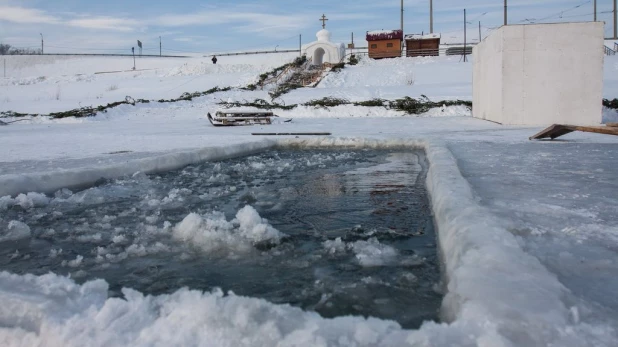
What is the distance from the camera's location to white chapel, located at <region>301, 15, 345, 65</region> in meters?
37.1

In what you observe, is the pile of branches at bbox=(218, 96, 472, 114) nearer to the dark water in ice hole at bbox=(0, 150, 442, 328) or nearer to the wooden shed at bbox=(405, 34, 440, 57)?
the dark water in ice hole at bbox=(0, 150, 442, 328)

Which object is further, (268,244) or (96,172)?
(96,172)

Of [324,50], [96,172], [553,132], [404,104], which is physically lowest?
[96,172]

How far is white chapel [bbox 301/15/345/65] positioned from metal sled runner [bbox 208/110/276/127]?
74.6ft

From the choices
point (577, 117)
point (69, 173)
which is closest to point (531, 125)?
point (577, 117)

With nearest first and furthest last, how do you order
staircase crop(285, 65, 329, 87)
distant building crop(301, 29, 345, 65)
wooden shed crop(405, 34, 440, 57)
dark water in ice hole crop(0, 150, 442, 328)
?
dark water in ice hole crop(0, 150, 442, 328)
staircase crop(285, 65, 329, 87)
distant building crop(301, 29, 345, 65)
wooden shed crop(405, 34, 440, 57)

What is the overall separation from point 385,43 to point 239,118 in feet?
94.8

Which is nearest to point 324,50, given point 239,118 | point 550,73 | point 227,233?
point 239,118

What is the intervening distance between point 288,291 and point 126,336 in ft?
3.02

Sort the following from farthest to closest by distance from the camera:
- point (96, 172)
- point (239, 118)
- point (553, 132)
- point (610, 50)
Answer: point (610, 50) < point (239, 118) < point (553, 132) < point (96, 172)

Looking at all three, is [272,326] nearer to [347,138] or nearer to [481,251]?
[481,251]

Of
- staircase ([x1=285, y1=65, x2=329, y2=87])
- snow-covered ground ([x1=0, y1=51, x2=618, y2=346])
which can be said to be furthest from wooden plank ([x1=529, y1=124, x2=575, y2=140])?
staircase ([x1=285, y1=65, x2=329, y2=87])

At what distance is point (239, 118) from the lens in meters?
14.2

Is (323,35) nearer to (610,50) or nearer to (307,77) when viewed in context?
(307,77)
